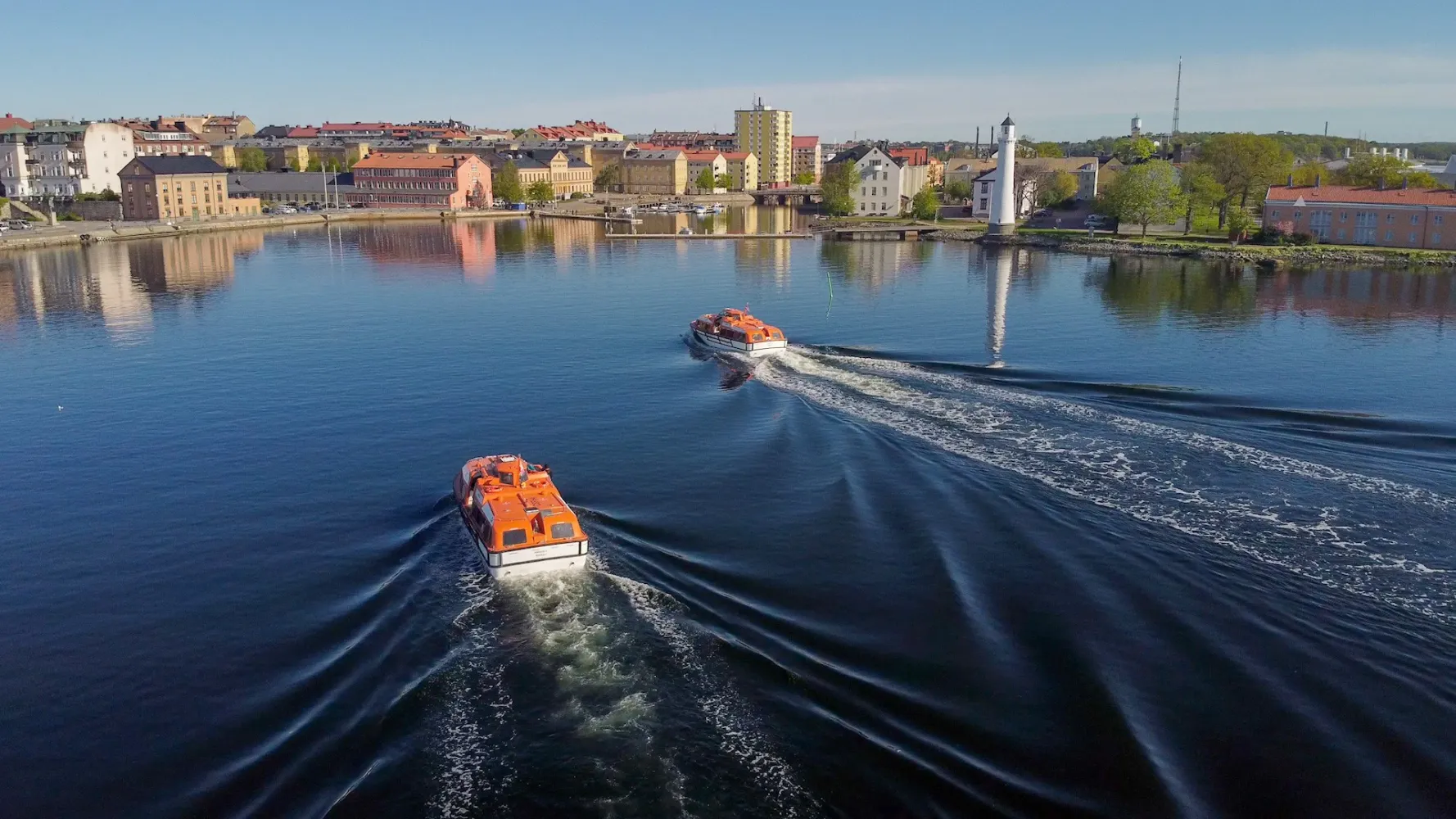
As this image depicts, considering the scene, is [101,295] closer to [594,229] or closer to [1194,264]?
[594,229]

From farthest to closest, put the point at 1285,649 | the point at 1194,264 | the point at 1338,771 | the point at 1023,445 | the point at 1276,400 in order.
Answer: the point at 1194,264 → the point at 1276,400 → the point at 1023,445 → the point at 1285,649 → the point at 1338,771

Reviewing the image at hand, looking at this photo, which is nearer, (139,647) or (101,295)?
(139,647)

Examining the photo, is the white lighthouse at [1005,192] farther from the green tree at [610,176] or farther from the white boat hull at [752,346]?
the green tree at [610,176]

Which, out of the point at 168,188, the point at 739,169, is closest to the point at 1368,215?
the point at 168,188

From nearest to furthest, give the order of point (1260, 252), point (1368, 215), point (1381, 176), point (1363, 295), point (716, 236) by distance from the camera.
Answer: point (1363, 295) → point (1260, 252) → point (1368, 215) → point (1381, 176) → point (716, 236)

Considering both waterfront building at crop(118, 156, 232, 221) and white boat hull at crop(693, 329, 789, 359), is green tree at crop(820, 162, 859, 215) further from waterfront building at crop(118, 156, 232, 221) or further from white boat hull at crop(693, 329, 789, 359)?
white boat hull at crop(693, 329, 789, 359)

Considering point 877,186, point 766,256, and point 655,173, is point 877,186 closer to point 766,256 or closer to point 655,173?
point 766,256

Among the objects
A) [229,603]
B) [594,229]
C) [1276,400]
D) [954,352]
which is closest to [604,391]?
[954,352]
